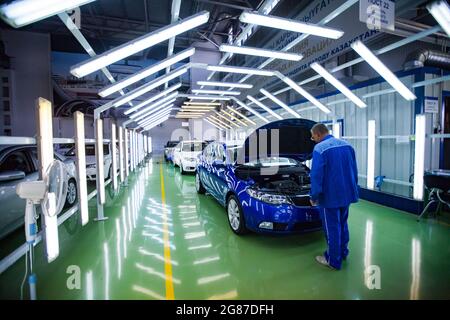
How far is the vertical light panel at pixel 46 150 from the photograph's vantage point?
2416 millimetres

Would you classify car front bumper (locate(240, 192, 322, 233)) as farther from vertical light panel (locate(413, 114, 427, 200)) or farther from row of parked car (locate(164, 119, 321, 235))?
vertical light panel (locate(413, 114, 427, 200))

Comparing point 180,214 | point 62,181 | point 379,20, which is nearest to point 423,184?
point 379,20

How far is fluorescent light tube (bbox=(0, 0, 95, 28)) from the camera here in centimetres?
194

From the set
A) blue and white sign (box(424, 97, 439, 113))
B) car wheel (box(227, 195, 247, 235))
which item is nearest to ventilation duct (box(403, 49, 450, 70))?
blue and white sign (box(424, 97, 439, 113))

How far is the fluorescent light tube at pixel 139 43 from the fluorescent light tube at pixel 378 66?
2847mm

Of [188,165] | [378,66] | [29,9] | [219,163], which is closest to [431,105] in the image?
[378,66]

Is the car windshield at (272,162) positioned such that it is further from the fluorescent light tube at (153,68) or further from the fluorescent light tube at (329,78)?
the fluorescent light tube at (153,68)

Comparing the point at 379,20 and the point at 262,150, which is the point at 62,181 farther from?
the point at 379,20

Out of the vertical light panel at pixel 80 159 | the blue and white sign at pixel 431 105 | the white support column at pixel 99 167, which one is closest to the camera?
the vertical light panel at pixel 80 159

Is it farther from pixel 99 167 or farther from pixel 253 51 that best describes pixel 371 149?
pixel 99 167

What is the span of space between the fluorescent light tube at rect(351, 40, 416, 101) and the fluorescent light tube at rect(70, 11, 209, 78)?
9.34 ft

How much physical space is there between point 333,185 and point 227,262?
1.61 metres

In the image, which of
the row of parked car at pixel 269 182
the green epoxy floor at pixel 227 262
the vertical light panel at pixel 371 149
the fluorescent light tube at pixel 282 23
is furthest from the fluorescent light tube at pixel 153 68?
the vertical light panel at pixel 371 149

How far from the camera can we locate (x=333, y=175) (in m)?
2.68
